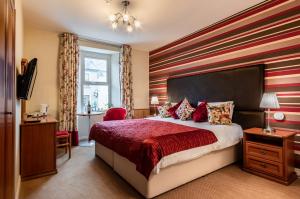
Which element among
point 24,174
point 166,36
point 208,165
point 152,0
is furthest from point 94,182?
point 166,36

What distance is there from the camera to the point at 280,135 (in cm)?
240

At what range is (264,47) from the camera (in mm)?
3014

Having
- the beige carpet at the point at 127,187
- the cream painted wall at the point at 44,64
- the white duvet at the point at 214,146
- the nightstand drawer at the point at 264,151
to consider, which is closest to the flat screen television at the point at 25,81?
the beige carpet at the point at 127,187

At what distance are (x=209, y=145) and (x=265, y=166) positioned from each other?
0.91 metres

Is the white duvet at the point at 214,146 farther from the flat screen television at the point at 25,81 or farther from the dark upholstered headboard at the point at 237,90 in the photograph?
the flat screen television at the point at 25,81

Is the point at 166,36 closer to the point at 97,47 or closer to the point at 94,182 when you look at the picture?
the point at 97,47

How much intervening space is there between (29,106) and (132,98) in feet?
8.76

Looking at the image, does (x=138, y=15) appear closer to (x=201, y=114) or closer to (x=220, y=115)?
(x=201, y=114)

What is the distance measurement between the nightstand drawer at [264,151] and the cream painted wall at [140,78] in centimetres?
362

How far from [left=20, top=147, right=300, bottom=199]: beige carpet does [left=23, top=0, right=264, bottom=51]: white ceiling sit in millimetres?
2859

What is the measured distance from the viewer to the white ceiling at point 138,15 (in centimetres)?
299

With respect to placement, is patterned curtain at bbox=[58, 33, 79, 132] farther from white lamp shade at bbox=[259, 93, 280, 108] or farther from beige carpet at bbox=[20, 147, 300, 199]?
white lamp shade at bbox=[259, 93, 280, 108]

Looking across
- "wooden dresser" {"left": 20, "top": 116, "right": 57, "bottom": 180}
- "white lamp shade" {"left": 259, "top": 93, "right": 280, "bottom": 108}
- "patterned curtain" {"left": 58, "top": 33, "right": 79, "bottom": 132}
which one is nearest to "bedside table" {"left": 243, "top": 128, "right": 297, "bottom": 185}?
"white lamp shade" {"left": 259, "top": 93, "right": 280, "bottom": 108}

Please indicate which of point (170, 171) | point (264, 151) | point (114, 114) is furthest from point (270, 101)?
point (114, 114)
